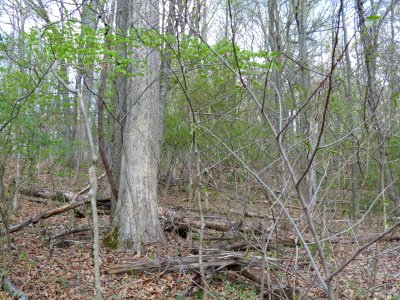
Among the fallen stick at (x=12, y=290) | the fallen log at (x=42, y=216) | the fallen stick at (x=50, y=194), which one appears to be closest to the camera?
the fallen stick at (x=12, y=290)

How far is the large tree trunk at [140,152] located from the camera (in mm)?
6770

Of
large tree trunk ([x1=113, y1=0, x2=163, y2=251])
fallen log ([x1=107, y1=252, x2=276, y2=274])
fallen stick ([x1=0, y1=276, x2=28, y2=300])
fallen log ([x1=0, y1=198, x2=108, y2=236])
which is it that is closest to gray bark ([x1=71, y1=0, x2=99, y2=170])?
large tree trunk ([x1=113, y1=0, x2=163, y2=251])

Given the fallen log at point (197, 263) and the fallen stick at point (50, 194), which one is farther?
the fallen stick at point (50, 194)

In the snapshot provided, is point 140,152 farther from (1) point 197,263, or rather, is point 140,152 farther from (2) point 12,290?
(2) point 12,290

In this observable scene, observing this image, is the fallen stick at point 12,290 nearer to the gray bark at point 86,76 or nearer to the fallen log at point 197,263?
the fallen log at point 197,263

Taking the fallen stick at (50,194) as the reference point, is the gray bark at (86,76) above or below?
above

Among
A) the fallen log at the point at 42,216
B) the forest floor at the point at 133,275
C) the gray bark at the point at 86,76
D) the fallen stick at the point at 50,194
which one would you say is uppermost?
the gray bark at the point at 86,76

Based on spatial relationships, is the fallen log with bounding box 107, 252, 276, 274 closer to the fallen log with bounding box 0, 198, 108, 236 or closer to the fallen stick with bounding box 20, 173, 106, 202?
the fallen log with bounding box 0, 198, 108, 236

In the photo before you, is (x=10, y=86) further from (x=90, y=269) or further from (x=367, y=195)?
(x=367, y=195)

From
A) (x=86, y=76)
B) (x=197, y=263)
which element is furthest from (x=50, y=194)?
(x=197, y=263)

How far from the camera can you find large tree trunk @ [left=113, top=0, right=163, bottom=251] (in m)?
6.77

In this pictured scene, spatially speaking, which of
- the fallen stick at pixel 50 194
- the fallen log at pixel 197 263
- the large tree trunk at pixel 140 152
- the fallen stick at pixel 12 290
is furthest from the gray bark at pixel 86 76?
the fallen stick at pixel 12 290

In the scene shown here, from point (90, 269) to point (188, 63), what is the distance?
12.3ft

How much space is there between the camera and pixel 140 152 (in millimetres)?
6895
